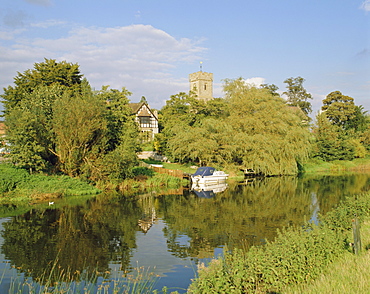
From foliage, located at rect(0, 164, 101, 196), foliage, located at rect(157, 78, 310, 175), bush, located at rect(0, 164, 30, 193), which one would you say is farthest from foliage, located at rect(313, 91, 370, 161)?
bush, located at rect(0, 164, 30, 193)

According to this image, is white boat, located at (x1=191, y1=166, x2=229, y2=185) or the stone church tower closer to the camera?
white boat, located at (x1=191, y1=166, x2=229, y2=185)

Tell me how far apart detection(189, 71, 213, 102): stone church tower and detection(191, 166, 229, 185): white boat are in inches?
2401

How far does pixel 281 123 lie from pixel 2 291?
4177cm

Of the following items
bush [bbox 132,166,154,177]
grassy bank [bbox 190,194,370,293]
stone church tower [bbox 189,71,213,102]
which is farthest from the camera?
stone church tower [bbox 189,71,213,102]

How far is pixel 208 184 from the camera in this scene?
39.0 meters

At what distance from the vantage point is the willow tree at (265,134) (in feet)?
149

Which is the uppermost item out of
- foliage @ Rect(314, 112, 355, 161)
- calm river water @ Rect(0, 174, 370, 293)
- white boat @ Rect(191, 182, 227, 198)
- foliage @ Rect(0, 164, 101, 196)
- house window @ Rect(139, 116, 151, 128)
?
house window @ Rect(139, 116, 151, 128)

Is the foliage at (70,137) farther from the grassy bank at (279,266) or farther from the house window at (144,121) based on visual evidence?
the house window at (144,121)

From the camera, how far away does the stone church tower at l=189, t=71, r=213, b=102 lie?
101062mm

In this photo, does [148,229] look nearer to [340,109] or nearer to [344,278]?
[344,278]

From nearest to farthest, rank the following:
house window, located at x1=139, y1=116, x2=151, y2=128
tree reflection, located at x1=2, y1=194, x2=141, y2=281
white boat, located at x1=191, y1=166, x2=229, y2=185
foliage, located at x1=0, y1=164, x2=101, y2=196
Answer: tree reflection, located at x1=2, y1=194, x2=141, y2=281, foliage, located at x1=0, y1=164, x2=101, y2=196, white boat, located at x1=191, y1=166, x2=229, y2=185, house window, located at x1=139, y1=116, x2=151, y2=128

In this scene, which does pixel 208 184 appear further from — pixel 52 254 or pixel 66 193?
pixel 52 254

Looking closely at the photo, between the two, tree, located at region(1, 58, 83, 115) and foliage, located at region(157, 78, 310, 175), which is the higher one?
tree, located at region(1, 58, 83, 115)

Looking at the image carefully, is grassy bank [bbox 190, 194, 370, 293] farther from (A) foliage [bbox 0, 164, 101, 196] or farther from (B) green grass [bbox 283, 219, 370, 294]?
(A) foliage [bbox 0, 164, 101, 196]
